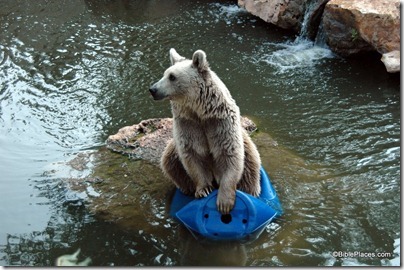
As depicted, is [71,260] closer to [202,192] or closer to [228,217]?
[202,192]

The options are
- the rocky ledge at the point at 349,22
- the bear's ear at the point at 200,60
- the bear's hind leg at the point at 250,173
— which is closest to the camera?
the bear's ear at the point at 200,60

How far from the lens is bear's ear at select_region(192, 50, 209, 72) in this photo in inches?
191

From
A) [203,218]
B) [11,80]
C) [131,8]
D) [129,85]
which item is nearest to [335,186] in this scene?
[203,218]

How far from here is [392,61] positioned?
8.34 meters

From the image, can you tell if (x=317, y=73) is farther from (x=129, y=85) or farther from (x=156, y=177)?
(x=156, y=177)

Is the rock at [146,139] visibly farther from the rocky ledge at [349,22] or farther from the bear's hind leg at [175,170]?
the rocky ledge at [349,22]

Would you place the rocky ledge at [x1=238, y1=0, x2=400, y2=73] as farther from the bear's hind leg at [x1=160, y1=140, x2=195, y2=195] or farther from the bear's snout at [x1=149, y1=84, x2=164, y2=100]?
the bear's snout at [x1=149, y1=84, x2=164, y2=100]

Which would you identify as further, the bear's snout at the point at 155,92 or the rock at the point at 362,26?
the rock at the point at 362,26

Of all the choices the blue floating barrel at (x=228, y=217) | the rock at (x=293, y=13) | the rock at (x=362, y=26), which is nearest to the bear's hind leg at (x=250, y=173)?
the blue floating barrel at (x=228, y=217)

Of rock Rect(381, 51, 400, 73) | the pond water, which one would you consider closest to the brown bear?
the pond water

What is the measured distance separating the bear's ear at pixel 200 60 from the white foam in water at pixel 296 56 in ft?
14.7

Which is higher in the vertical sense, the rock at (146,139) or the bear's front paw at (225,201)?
the bear's front paw at (225,201)

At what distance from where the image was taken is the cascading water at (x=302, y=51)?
9406mm

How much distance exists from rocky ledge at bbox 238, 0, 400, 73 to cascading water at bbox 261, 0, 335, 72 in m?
0.07
